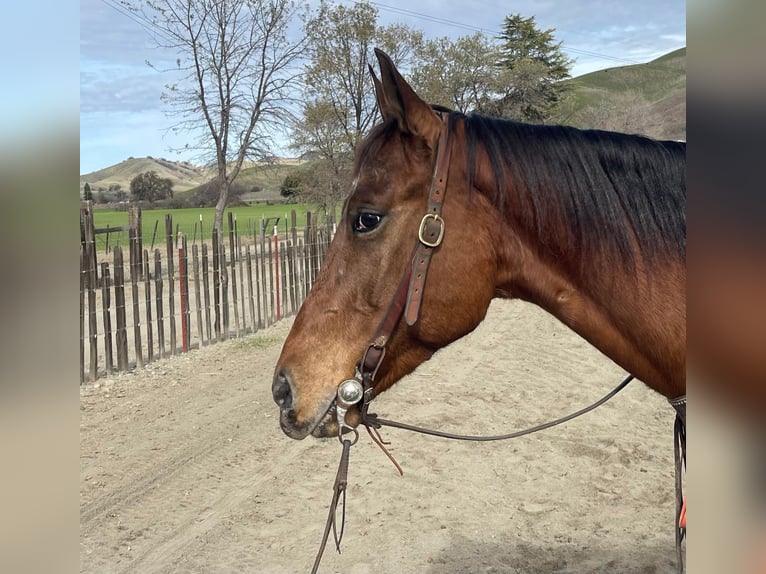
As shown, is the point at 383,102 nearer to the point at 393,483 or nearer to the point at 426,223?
the point at 426,223

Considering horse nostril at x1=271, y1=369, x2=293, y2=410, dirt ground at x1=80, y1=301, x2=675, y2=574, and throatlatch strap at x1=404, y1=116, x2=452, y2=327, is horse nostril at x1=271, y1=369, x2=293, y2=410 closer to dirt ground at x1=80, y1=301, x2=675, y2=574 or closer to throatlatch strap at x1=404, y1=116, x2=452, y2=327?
throatlatch strap at x1=404, y1=116, x2=452, y2=327

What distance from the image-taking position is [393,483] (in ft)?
13.5

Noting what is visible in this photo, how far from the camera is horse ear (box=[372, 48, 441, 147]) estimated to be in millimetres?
1585

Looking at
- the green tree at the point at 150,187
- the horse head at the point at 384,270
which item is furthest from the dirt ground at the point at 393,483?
the green tree at the point at 150,187

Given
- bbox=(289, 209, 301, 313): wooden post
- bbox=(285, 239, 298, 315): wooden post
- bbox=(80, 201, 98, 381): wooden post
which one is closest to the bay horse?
bbox=(80, 201, 98, 381): wooden post

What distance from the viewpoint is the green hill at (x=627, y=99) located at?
1708 cm

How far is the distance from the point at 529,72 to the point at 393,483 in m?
19.4

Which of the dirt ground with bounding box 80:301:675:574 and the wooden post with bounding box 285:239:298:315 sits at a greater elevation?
the wooden post with bounding box 285:239:298:315

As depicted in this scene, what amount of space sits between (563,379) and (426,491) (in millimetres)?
3029

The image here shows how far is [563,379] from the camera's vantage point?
21.1 ft

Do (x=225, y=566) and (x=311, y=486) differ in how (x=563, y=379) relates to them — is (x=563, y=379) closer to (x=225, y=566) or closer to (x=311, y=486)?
(x=311, y=486)

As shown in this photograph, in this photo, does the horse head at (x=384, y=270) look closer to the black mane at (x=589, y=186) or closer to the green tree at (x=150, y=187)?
the black mane at (x=589, y=186)
